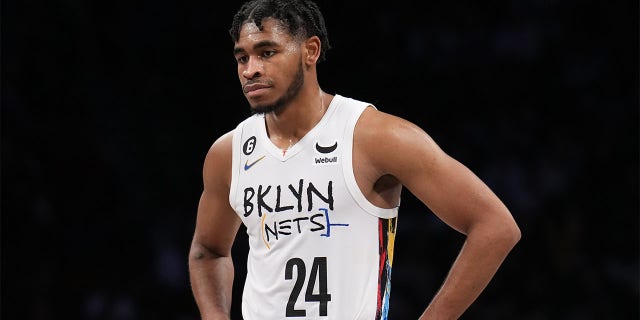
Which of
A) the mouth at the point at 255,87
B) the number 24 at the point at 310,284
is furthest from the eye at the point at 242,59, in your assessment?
the number 24 at the point at 310,284

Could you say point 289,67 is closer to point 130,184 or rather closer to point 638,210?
point 130,184

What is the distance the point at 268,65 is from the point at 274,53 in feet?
0.16

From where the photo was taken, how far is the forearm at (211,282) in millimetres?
3170

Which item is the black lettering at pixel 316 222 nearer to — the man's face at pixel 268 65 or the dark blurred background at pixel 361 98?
the man's face at pixel 268 65

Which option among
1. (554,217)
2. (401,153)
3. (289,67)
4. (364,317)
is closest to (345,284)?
(364,317)

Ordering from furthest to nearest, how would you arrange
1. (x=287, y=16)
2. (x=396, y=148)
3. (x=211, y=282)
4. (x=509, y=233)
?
(x=211, y=282)
(x=287, y=16)
(x=396, y=148)
(x=509, y=233)

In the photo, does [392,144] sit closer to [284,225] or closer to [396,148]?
[396,148]

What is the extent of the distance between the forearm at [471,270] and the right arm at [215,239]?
862 mm

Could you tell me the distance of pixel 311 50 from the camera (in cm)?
303

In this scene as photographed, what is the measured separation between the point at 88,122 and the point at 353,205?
3875mm

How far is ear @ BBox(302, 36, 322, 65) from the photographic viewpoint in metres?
2.99

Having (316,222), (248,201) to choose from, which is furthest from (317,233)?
(248,201)

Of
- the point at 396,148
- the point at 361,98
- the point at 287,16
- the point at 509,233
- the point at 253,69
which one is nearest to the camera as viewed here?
the point at 509,233

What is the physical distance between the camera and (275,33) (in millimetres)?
2891
